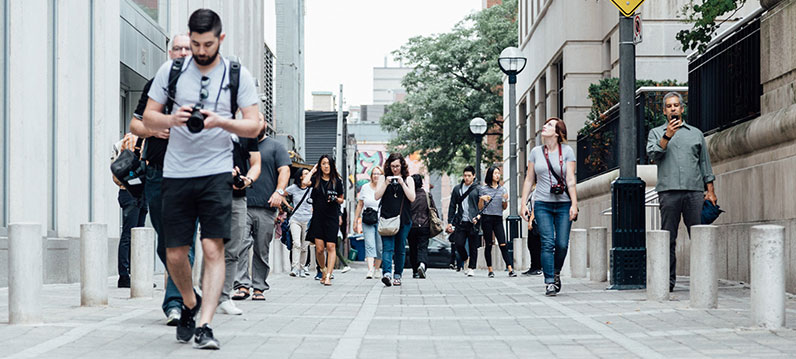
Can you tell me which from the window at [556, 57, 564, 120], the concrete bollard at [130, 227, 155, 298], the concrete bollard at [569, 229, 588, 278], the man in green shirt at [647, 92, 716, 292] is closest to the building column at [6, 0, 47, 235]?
the concrete bollard at [130, 227, 155, 298]

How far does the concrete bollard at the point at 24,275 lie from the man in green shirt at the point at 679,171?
5.91 meters

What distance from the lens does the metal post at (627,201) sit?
11938 mm

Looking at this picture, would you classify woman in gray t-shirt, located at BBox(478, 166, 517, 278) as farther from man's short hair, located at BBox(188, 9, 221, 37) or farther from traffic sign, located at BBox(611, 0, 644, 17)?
man's short hair, located at BBox(188, 9, 221, 37)

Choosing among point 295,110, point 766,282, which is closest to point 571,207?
point 766,282

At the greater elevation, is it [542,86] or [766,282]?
[542,86]

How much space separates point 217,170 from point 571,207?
18.2 feet

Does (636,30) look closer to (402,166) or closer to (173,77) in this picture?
(402,166)

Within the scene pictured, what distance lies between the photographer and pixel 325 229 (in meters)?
14.5

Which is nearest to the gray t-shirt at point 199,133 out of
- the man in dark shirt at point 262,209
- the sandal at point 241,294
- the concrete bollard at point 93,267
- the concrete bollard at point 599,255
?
the concrete bollard at point 93,267

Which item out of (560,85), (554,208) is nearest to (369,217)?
(554,208)

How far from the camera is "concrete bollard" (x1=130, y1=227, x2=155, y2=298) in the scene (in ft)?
33.2

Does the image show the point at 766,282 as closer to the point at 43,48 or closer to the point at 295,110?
the point at 43,48

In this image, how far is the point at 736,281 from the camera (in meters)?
12.2

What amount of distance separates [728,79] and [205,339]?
8.64 metres
